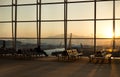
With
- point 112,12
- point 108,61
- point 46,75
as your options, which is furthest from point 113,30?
point 46,75

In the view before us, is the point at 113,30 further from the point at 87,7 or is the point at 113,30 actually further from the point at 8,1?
the point at 8,1

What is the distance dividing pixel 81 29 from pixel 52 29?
172cm

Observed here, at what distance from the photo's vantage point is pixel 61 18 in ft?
54.0

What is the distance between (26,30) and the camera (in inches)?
677

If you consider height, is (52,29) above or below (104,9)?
below

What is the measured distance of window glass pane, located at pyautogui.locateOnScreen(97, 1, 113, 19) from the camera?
50.8 ft

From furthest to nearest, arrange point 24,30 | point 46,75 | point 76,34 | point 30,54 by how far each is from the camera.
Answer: point 24,30 < point 76,34 < point 30,54 < point 46,75

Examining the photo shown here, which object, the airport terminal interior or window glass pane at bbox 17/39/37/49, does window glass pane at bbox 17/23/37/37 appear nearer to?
the airport terminal interior

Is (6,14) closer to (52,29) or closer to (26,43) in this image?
(26,43)

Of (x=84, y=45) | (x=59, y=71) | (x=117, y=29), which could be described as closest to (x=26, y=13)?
(x=84, y=45)

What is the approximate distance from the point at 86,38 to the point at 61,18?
1.84m

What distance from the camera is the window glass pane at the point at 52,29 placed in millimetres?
16500

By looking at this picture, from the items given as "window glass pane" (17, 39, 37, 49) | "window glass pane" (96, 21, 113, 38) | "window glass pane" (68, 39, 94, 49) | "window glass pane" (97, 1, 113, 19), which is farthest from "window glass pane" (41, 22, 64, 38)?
"window glass pane" (97, 1, 113, 19)

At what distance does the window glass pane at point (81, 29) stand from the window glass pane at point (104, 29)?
1.16 ft
